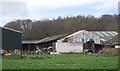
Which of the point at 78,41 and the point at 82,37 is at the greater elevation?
the point at 82,37

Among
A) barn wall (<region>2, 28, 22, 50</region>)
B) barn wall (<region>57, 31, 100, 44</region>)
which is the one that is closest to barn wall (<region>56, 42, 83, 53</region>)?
barn wall (<region>57, 31, 100, 44</region>)

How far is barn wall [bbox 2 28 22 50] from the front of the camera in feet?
204

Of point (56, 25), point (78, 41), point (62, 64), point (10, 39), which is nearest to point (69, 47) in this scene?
point (78, 41)

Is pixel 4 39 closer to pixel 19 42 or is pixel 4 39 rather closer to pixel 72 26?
pixel 19 42

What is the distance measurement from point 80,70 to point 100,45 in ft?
206

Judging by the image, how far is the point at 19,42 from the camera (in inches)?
2714

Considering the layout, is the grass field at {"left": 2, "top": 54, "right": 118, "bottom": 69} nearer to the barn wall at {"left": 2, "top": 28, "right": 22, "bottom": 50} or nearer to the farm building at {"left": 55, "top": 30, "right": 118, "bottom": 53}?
the barn wall at {"left": 2, "top": 28, "right": 22, "bottom": 50}

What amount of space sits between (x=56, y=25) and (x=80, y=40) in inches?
1153

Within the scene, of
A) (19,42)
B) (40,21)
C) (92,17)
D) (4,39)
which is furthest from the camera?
(40,21)

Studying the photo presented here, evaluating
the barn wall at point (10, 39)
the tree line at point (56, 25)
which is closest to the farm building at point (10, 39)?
the barn wall at point (10, 39)

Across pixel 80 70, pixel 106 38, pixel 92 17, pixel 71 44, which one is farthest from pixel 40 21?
pixel 80 70

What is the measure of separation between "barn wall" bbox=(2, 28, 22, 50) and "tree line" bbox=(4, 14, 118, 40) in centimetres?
2227

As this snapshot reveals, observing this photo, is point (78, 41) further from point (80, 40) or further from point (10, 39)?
point (10, 39)

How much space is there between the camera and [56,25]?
104312 mm
